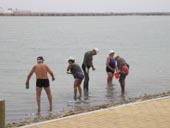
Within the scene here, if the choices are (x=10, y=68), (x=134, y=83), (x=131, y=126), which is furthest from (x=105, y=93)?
(x=10, y=68)

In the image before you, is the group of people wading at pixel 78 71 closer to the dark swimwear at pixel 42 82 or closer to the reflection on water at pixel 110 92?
the dark swimwear at pixel 42 82

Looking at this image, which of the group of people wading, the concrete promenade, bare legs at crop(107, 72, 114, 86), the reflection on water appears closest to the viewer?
the concrete promenade

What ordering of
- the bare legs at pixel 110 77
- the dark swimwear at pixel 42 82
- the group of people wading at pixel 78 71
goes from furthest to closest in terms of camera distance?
the bare legs at pixel 110 77 → the dark swimwear at pixel 42 82 → the group of people wading at pixel 78 71

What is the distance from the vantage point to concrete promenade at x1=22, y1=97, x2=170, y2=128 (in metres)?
9.12

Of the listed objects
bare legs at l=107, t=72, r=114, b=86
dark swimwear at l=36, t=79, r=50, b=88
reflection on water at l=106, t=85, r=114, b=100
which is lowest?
reflection on water at l=106, t=85, r=114, b=100

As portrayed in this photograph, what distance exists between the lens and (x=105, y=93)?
58.9 feet

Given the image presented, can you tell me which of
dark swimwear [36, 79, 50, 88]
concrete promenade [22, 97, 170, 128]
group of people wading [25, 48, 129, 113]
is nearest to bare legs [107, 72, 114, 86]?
group of people wading [25, 48, 129, 113]

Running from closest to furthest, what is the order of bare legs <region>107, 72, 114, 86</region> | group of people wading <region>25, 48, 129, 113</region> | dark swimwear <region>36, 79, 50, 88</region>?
group of people wading <region>25, 48, 129, 113</region>
dark swimwear <region>36, 79, 50, 88</region>
bare legs <region>107, 72, 114, 86</region>

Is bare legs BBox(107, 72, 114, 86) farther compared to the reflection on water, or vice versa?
bare legs BBox(107, 72, 114, 86)

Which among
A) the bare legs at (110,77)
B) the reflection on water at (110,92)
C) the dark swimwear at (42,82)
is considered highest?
the bare legs at (110,77)

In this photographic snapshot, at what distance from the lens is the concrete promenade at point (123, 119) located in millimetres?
9120

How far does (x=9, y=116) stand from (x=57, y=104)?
2.35 metres

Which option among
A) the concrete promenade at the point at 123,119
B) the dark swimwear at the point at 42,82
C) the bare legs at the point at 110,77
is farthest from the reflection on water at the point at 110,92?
the concrete promenade at the point at 123,119

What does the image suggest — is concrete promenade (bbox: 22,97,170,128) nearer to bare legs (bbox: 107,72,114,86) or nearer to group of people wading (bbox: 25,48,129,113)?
group of people wading (bbox: 25,48,129,113)
